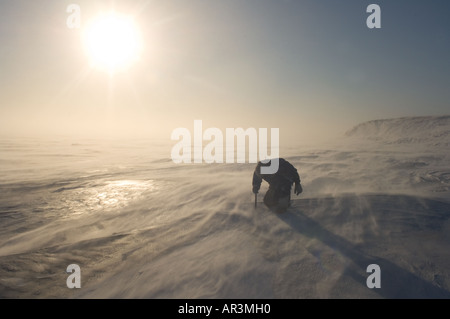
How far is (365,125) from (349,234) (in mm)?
62248

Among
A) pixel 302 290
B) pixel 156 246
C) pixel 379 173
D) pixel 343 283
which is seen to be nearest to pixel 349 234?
pixel 343 283

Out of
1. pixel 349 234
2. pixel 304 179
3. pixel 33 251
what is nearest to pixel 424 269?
pixel 349 234

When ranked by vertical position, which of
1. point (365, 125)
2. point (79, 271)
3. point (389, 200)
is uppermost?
point (365, 125)

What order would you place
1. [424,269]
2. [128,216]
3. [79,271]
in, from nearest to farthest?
[424,269] < [79,271] < [128,216]

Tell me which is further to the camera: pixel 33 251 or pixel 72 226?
pixel 72 226

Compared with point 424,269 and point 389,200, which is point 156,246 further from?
point 389,200

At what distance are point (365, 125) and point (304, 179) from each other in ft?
192

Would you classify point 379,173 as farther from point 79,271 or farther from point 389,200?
point 79,271

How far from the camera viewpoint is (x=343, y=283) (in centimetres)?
227

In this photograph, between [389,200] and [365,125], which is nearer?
[389,200]

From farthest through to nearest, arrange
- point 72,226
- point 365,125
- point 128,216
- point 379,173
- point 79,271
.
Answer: point 365,125 → point 379,173 → point 128,216 → point 72,226 → point 79,271

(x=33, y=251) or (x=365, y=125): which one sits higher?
(x=365, y=125)

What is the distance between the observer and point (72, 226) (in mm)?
4414

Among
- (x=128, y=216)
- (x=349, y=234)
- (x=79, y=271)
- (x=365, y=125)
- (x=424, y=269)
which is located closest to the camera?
(x=424, y=269)
